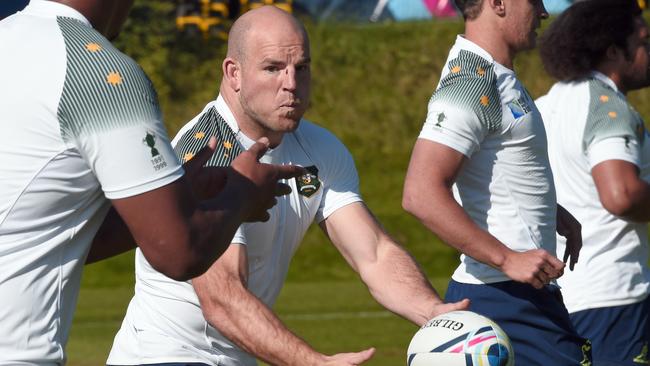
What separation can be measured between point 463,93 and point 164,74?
18866mm

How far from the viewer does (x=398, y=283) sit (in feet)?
16.9

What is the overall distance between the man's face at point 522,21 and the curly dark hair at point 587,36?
→ 1.12 m

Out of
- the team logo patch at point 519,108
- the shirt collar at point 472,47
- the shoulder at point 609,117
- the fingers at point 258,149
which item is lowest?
the shoulder at point 609,117

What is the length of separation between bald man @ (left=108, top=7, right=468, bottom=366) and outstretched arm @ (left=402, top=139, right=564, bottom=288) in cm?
20

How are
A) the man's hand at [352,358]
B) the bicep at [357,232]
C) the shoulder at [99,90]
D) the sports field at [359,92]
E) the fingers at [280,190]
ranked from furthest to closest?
the sports field at [359,92] → the bicep at [357,232] → the man's hand at [352,358] → the fingers at [280,190] → the shoulder at [99,90]

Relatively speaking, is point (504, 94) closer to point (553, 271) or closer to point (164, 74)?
point (553, 271)

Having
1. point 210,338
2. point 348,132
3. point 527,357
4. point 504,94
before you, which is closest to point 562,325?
point 527,357

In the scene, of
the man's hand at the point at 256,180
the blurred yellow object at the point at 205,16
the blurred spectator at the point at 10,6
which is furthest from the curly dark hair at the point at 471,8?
the blurred yellow object at the point at 205,16

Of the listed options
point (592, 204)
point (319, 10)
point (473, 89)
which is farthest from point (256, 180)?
point (319, 10)

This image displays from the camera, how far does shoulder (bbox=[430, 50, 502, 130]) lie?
532cm

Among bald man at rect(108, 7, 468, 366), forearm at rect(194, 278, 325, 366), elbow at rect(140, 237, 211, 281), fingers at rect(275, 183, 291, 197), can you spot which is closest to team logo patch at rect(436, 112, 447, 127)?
bald man at rect(108, 7, 468, 366)

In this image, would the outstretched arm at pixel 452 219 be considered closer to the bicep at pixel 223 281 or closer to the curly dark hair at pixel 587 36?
the bicep at pixel 223 281

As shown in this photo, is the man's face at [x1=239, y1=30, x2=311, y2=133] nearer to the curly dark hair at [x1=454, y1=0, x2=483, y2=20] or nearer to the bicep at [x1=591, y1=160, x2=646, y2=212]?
the curly dark hair at [x1=454, y1=0, x2=483, y2=20]

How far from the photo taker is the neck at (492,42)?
18.2 feet
